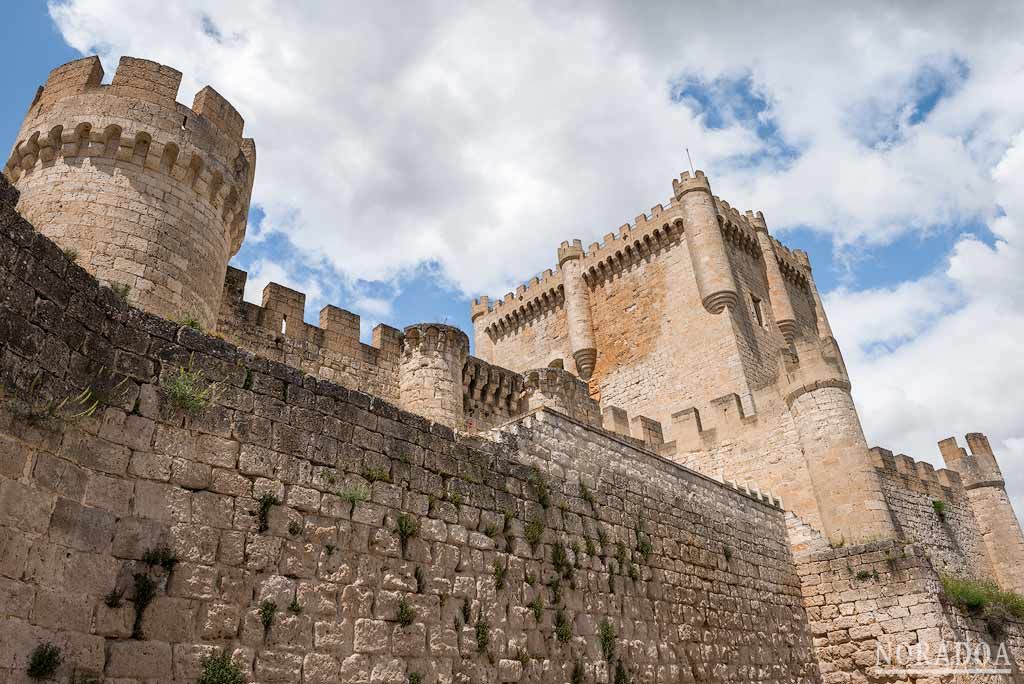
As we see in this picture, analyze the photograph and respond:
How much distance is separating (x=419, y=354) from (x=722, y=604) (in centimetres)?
625

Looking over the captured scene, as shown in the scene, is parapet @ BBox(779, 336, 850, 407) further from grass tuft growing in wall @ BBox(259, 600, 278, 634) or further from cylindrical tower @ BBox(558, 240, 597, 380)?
grass tuft growing in wall @ BBox(259, 600, 278, 634)

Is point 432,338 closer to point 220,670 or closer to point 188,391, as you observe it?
point 188,391

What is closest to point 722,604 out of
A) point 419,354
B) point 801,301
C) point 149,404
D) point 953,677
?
point 953,677

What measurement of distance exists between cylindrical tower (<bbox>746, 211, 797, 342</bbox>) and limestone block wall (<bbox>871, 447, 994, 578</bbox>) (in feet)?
21.8

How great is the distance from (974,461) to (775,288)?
339 inches

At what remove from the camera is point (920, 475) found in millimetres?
20641

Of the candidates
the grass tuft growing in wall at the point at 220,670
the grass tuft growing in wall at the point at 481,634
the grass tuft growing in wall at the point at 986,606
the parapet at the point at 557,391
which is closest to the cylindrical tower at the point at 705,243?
the parapet at the point at 557,391

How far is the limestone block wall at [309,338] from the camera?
11344 mm

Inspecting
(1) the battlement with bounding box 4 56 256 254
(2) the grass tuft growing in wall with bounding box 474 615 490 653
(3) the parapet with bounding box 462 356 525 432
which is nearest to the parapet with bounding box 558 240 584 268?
(3) the parapet with bounding box 462 356 525 432

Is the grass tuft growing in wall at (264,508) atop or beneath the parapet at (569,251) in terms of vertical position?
beneath

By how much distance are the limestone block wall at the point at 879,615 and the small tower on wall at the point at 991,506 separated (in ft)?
36.4

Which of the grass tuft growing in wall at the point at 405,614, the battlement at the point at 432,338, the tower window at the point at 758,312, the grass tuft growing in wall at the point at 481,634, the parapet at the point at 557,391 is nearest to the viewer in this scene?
the grass tuft growing in wall at the point at 405,614

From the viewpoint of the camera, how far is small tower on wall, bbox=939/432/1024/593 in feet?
69.5

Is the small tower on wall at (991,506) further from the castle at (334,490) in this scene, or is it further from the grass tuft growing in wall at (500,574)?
the grass tuft growing in wall at (500,574)
